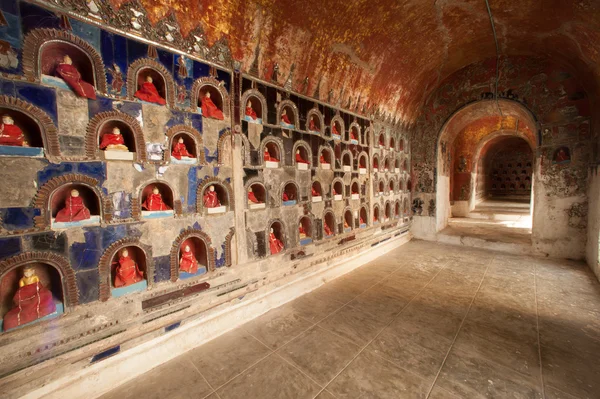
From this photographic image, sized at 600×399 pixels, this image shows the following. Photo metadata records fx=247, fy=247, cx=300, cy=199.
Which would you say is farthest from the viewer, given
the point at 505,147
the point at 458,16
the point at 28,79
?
the point at 505,147

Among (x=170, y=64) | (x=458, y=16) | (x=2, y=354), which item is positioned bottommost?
(x=2, y=354)

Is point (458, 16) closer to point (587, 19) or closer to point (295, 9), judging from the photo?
point (587, 19)

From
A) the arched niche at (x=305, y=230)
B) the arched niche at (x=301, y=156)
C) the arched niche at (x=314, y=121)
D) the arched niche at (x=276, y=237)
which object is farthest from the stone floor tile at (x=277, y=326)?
the arched niche at (x=314, y=121)

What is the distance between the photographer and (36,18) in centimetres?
253

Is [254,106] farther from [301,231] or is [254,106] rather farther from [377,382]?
[377,382]

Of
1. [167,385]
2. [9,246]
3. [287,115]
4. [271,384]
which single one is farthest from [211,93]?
[271,384]

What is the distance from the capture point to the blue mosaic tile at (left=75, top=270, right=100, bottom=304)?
110 inches

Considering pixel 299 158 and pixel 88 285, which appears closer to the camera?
pixel 88 285

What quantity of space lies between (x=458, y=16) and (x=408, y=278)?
20.6 feet

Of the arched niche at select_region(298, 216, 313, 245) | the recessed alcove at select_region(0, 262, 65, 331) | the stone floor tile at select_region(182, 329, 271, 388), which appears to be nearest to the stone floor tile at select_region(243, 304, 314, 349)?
the stone floor tile at select_region(182, 329, 271, 388)

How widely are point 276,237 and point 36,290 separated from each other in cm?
337

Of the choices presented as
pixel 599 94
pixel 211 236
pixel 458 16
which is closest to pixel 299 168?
pixel 211 236

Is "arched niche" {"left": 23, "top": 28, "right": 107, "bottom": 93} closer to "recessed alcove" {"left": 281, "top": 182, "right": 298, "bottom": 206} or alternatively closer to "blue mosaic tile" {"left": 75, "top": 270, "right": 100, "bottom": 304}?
"blue mosaic tile" {"left": 75, "top": 270, "right": 100, "bottom": 304}

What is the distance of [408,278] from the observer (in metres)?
5.82
